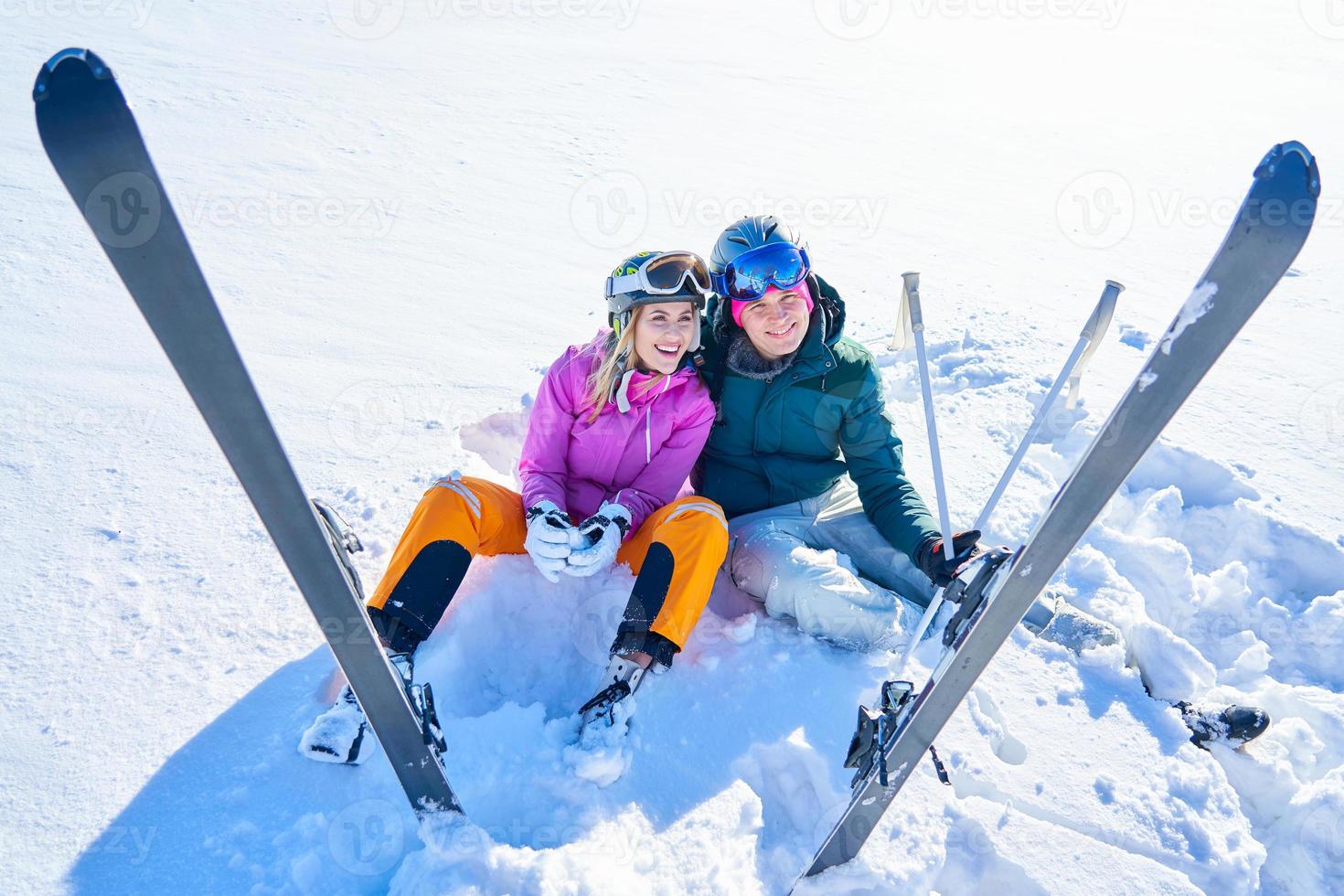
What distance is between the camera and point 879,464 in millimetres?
2945

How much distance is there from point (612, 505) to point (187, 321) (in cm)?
155

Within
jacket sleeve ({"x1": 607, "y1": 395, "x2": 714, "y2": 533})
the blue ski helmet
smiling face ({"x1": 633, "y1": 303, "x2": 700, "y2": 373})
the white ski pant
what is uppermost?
the blue ski helmet

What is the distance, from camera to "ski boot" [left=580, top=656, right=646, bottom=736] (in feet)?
7.20

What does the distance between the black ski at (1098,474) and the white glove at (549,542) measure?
1024mm

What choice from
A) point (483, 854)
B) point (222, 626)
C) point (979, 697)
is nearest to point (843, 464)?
point (979, 697)

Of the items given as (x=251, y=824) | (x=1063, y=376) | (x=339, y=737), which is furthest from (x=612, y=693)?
(x=1063, y=376)

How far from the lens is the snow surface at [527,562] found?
6.64 ft

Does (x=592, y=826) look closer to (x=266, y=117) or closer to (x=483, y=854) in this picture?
(x=483, y=854)

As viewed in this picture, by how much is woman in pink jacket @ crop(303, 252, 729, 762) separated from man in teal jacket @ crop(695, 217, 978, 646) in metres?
0.18

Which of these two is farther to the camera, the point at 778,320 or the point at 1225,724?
the point at 778,320

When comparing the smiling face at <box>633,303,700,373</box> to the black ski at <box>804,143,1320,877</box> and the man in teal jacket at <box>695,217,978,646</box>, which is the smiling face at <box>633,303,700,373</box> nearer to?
the man in teal jacket at <box>695,217,978,646</box>

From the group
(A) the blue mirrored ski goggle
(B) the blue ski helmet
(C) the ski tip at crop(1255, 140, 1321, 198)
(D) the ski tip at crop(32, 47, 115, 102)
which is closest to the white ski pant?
(A) the blue mirrored ski goggle

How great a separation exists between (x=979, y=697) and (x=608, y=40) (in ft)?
43.3

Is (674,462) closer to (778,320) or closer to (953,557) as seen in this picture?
(778,320)
